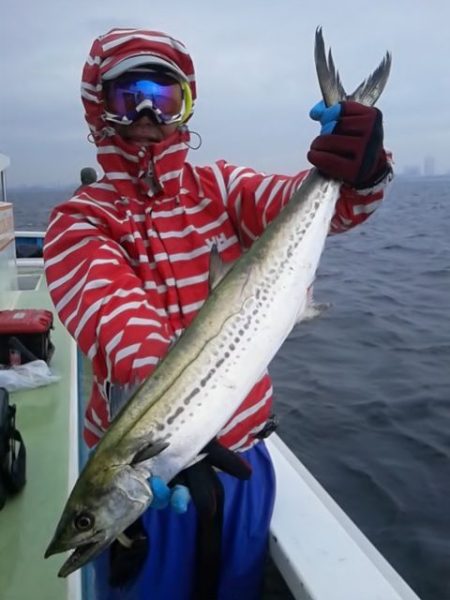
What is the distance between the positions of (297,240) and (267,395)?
761 mm

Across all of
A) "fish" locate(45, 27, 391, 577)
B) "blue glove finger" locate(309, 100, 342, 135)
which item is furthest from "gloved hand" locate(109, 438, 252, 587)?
"blue glove finger" locate(309, 100, 342, 135)

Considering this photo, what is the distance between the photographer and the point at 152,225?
2.70 m

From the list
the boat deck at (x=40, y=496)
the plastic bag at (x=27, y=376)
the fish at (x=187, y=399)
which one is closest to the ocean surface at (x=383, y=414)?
the fish at (x=187, y=399)

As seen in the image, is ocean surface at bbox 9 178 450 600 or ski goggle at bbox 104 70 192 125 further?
ocean surface at bbox 9 178 450 600

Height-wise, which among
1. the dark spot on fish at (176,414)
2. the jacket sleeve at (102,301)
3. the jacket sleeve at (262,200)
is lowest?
the dark spot on fish at (176,414)

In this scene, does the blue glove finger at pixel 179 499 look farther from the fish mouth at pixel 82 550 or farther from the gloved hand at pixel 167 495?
the fish mouth at pixel 82 550

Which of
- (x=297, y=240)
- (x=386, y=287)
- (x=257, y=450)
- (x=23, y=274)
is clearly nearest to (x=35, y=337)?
(x=257, y=450)

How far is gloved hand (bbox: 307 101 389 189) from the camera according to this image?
8.05 feet

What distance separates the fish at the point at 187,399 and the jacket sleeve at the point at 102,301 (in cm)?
16

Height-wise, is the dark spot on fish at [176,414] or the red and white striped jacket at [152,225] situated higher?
the red and white striped jacket at [152,225]

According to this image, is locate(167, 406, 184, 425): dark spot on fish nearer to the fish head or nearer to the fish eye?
the fish head

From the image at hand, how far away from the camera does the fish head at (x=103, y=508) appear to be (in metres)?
1.99

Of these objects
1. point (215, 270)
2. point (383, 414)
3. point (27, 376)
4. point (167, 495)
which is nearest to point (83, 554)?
point (167, 495)

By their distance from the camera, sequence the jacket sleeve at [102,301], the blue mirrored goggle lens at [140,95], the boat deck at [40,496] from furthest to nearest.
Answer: the boat deck at [40,496], the blue mirrored goggle lens at [140,95], the jacket sleeve at [102,301]
